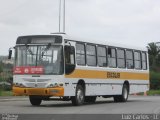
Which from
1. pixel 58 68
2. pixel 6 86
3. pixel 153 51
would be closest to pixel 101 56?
pixel 58 68

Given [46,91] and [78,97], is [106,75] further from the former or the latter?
[46,91]

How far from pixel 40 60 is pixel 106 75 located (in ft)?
17.6

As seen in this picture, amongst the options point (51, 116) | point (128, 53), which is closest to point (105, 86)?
point (128, 53)

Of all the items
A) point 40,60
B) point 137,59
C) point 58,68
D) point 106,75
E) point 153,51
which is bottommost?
point 106,75

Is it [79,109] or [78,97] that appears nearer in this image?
[79,109]

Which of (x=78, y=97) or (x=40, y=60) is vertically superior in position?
(x=40, y=60)

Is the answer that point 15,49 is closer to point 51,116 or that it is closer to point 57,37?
point 57,37

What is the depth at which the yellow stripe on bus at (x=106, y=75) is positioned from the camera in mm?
25984

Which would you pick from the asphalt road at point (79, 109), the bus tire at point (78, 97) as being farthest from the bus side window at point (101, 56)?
the bus tire at point (78, 97)

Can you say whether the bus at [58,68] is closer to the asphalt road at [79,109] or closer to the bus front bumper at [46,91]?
the bus front bumper at [46,91]

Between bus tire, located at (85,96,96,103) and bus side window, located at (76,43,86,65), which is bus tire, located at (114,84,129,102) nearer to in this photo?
bus tire, located at (85,96,96,103)

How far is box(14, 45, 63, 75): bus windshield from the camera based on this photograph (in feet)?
81.1

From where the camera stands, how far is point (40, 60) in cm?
2484

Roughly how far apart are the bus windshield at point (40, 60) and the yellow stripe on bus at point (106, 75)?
74 centimetres
